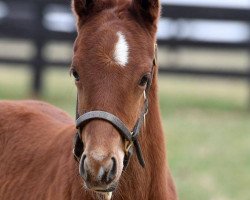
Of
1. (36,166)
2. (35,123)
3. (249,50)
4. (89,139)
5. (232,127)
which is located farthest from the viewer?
(249,50)

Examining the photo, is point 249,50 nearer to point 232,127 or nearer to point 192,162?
point 232,127

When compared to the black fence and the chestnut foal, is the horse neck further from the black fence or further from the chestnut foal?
the black fence

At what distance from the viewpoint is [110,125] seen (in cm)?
388

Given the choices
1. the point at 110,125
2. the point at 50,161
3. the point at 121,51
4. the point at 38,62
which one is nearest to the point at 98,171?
the point at 110,125

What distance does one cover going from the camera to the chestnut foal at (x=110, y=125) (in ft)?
12.7

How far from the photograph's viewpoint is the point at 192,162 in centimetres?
995

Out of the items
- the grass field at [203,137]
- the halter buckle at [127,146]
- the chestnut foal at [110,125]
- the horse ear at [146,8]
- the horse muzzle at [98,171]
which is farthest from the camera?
the grass field at [203,137]

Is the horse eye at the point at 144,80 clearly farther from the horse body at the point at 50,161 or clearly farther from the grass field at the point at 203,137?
the grass field at the point at 203,137

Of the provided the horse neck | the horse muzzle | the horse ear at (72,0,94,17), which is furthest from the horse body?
the horse ear at (72,0,94,17)

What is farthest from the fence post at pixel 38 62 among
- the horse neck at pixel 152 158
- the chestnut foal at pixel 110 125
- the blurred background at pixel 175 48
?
the horse neck at pixel 152 158

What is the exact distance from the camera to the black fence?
15.1 metres

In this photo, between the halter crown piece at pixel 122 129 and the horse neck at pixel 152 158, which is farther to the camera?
the horse neck at pixel 152 158

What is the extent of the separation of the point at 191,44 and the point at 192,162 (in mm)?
5628

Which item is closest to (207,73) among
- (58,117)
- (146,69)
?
(58,117)
